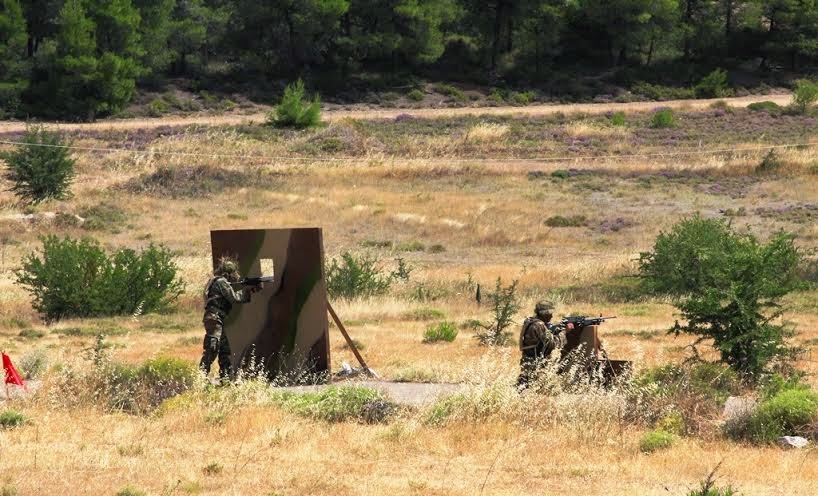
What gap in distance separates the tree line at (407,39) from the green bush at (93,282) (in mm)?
47350

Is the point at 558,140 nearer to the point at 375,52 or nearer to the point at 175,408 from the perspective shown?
the point at 375,52

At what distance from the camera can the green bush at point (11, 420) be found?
1237 cm

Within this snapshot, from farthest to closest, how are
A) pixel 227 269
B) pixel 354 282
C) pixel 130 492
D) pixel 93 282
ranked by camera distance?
1. pixel 354 282
2. pixel 93 282
3. pixel 227 269
4. pixel 130 492

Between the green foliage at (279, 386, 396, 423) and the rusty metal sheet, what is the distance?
1.49 metres

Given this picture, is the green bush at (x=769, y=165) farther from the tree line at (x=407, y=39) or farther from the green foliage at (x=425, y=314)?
the tree line at (x=407, y=39)

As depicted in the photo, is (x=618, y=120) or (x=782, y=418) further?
(x=618, y=120)

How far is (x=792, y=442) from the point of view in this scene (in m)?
12.0

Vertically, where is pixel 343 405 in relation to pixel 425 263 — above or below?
above

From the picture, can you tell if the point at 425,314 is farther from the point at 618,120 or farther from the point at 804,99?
the point at 804,99

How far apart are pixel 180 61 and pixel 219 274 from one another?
70.3 meters

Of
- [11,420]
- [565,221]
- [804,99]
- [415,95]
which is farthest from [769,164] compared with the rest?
[11,420]

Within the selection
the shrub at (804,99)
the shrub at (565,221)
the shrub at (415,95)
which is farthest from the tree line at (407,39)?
the shrub at (565,221)

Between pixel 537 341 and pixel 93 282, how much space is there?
13.8m

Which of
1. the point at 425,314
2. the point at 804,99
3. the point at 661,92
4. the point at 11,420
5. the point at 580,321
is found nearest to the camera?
the point at 11,420
